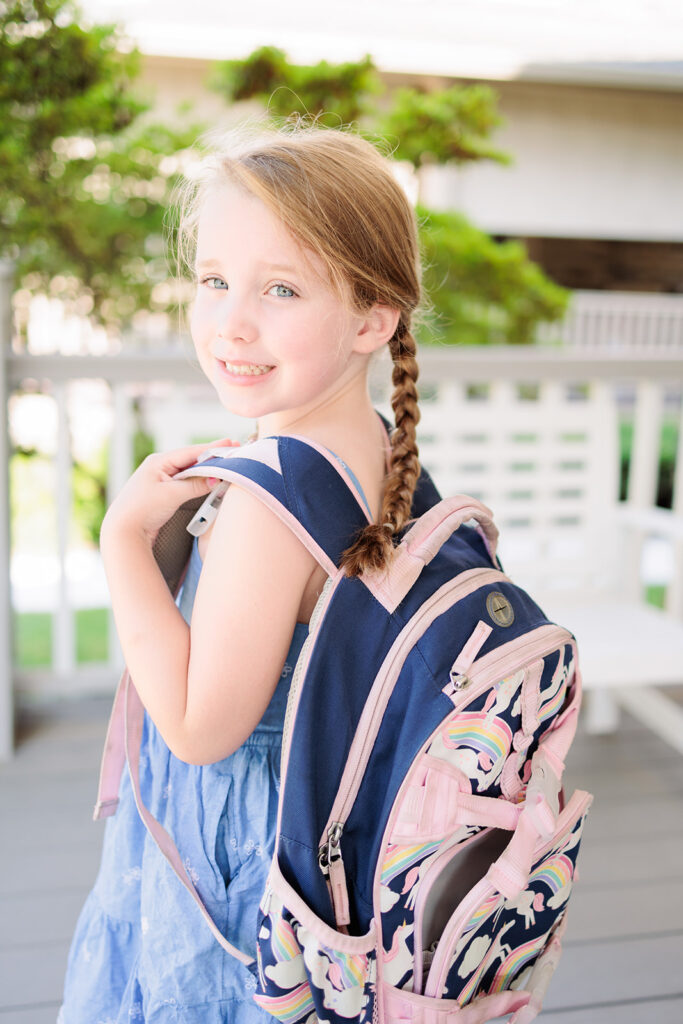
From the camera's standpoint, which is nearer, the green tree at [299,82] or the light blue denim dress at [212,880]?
the light blue denim dress at [212,880]

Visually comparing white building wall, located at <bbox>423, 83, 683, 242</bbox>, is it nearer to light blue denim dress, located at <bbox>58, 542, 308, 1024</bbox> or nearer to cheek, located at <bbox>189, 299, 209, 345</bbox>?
cheek, located at <bbox>189, 299, 209, 345</bbox>

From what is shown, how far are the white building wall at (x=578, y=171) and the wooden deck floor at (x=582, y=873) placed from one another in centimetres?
479

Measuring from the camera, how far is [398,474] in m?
0.81

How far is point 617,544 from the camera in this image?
7.85ft

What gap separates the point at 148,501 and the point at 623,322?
7.62 meters

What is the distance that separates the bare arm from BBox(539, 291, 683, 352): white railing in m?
6.94

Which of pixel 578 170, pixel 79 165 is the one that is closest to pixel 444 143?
pixel 578 170

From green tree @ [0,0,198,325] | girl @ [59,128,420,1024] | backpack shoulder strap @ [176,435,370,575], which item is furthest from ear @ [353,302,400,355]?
green tree @ [0,0,198,325]

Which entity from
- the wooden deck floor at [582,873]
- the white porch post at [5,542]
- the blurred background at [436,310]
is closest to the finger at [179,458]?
the blurred background at [436,310]

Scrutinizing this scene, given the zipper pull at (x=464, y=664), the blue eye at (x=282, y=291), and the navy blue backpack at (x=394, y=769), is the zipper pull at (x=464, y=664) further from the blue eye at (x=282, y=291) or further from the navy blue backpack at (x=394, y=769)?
the blue eye at (x=282, y=291)

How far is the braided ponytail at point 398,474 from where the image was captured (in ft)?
2.36

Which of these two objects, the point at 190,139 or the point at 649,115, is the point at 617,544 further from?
the point at 649,115

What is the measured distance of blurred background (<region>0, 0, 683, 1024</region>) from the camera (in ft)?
6.88

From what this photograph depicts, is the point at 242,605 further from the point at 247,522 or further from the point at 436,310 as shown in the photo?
the point at 436,310
